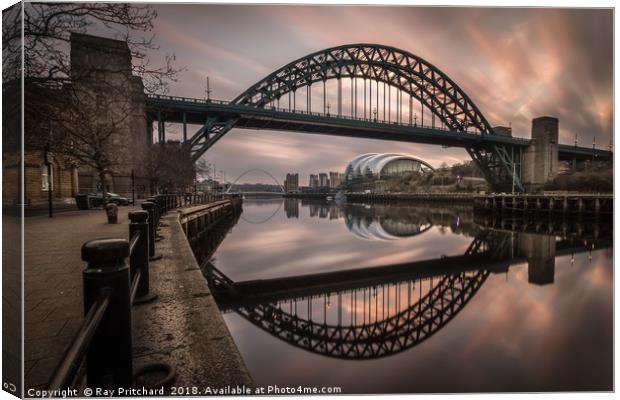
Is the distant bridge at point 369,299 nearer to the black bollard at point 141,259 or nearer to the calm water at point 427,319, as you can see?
the calm water at point 427,319

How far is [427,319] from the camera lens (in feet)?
16.8

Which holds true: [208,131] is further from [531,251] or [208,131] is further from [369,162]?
[369,162]

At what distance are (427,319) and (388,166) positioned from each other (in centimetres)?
9842

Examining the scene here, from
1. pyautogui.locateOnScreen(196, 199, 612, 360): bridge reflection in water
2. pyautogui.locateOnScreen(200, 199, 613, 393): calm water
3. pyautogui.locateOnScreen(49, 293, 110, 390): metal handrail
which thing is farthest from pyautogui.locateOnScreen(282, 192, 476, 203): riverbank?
pyautogui.locateOnScreen(49, 293, 110, 390): metal handrail

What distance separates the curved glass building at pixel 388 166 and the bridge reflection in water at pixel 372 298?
8903 cm

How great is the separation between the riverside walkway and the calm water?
2.71 feet

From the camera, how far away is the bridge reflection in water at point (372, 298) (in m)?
4.33

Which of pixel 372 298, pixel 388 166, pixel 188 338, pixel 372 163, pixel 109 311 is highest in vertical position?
pixel 372 163

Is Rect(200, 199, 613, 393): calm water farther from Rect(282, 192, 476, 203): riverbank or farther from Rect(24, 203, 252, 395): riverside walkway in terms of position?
Rect(282, 192, 476, 203): riverbank

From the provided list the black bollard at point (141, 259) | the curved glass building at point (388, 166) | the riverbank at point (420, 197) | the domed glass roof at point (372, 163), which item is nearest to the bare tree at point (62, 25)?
the black bollard at point (141, 259)

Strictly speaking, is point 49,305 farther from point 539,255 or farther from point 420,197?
point 420,197

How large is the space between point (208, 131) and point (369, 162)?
3489 inches

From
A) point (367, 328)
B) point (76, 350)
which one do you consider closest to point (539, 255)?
point (367, 328)

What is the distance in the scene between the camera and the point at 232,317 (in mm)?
5598
